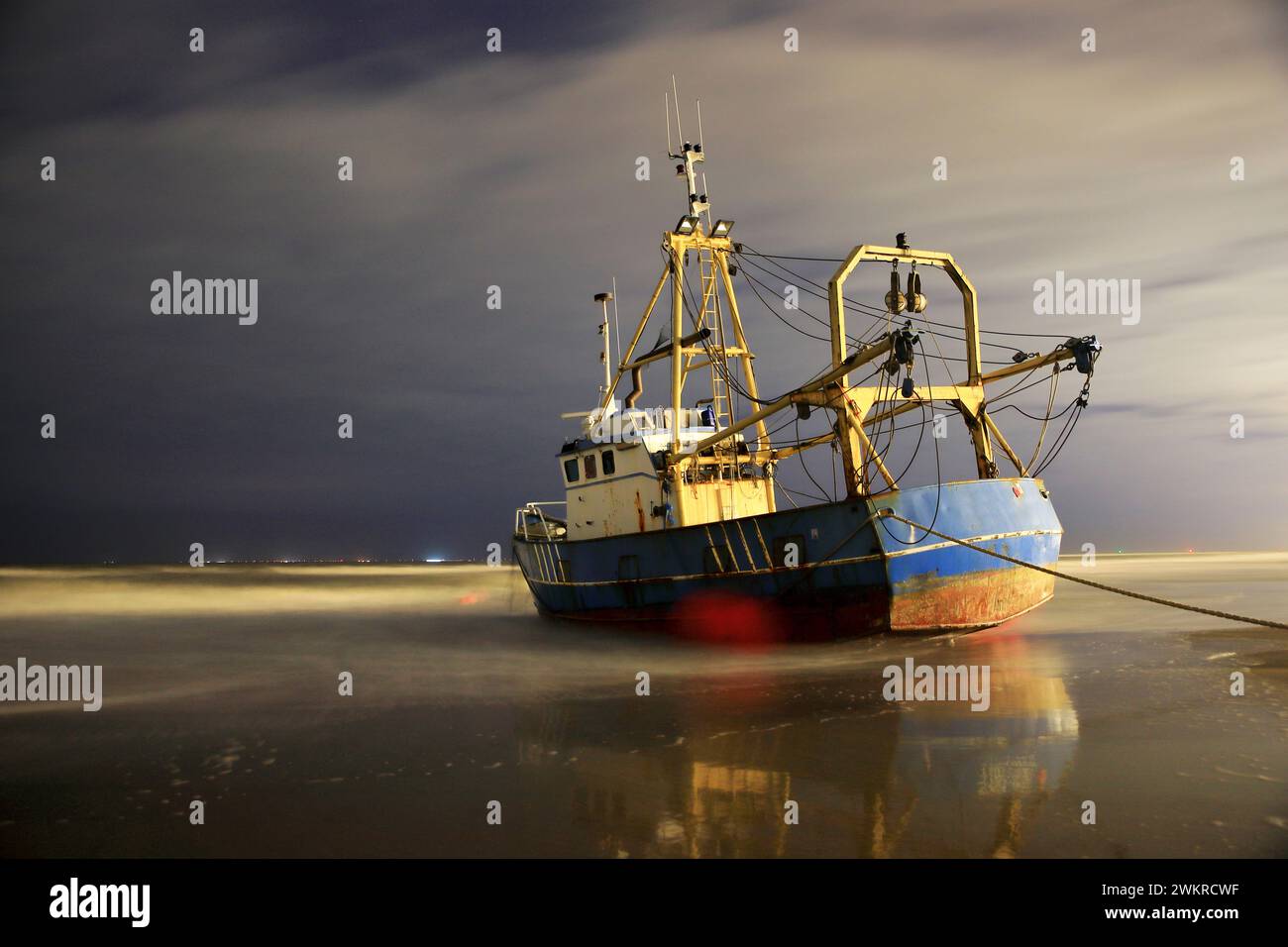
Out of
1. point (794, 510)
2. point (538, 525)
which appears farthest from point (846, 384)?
point (538, 525)

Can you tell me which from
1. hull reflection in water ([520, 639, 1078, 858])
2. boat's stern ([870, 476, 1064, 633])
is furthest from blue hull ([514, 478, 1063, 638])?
hull reflection in water ([520, 639, 1078, 858])

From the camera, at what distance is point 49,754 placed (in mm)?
8109

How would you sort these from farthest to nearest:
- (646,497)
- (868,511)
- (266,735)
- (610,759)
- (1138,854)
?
(646,497) → (868,511) → (266,735) → (610,759) → (1138,854)

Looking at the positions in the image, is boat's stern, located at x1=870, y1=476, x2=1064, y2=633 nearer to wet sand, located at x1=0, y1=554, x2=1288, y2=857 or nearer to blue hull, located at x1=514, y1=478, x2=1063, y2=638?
blue hull, located at x1=514, y1=478, x2=1063, y2=638

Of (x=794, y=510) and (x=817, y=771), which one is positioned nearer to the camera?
(x=817, y=771)

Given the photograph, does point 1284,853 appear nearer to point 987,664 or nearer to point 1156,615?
point 987,664

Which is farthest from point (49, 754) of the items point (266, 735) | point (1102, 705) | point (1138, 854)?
point (1102, 705)

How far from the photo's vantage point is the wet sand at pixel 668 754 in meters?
5.52

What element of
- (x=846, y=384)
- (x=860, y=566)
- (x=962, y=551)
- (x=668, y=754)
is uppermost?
(x=846, y=384)

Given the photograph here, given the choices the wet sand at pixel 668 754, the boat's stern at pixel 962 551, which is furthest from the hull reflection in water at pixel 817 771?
the boat's stern at pixel 962 551

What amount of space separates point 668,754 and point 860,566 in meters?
7.24

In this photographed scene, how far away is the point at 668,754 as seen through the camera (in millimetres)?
7648

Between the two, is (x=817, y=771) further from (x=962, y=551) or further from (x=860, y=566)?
(x=962, y=551)

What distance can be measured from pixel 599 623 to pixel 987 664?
9005mm
